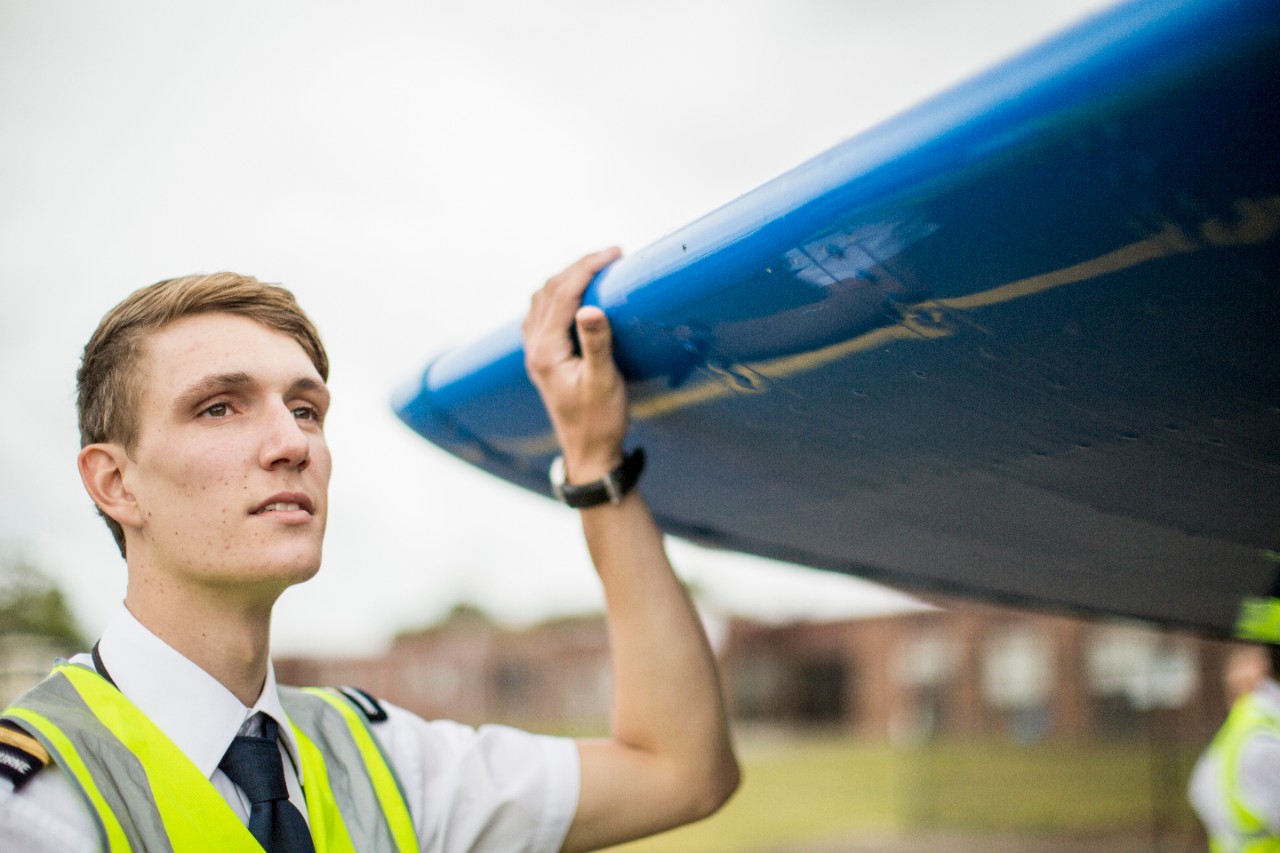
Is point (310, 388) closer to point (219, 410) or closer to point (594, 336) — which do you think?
point (219, 410)

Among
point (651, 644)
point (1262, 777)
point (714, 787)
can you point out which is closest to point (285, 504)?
point (651, 644)

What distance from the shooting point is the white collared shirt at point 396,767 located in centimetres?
132

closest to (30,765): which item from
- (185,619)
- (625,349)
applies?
(185,619)

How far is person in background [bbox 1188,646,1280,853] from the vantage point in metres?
3.61

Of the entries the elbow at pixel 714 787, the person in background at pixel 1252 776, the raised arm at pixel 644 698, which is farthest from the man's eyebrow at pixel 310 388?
the person in background at pixel 1252 776

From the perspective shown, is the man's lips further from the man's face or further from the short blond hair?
the short blond hair

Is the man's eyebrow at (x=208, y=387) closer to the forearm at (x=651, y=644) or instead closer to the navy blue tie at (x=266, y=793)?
the navy blue tie at (x=266, y=793)

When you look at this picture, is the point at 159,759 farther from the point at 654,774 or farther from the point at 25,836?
the point at 654,774

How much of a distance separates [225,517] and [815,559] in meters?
1.46

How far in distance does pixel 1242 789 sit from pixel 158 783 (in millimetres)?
3614

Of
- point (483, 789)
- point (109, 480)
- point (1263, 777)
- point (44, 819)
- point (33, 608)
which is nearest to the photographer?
point (44, 819)

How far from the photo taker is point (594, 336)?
171 cm

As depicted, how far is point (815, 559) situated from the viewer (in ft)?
8.51

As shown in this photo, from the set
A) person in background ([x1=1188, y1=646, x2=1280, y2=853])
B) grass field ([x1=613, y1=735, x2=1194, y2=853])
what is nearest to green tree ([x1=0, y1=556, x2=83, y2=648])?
grass field ([x1=613, y1=735, x2=1194, y2=853])
